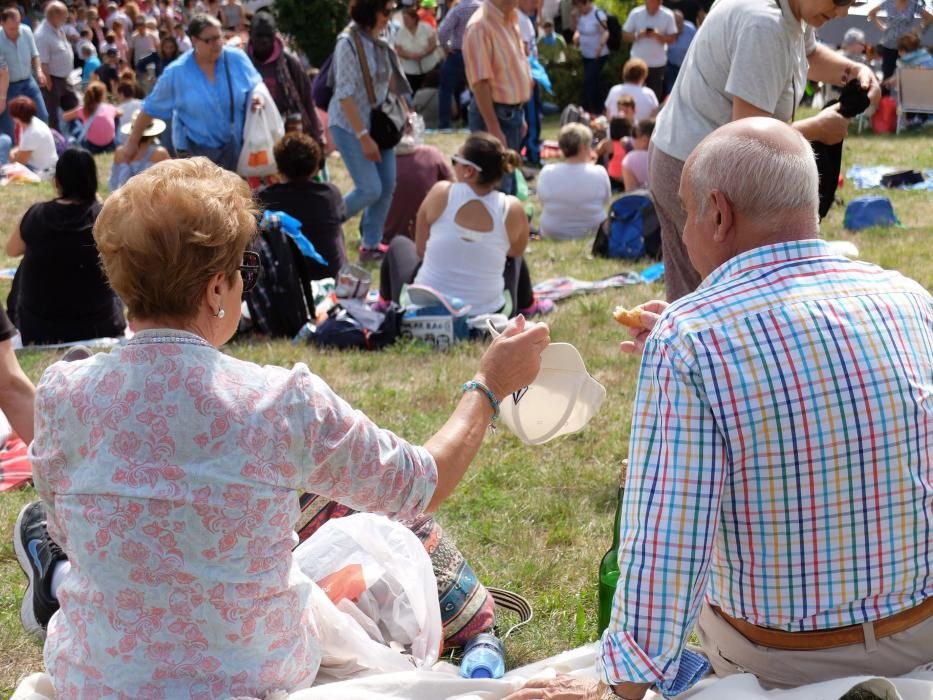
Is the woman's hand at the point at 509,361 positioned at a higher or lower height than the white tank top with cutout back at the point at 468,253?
higher

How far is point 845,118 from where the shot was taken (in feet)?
13.6

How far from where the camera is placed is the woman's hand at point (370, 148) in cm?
801

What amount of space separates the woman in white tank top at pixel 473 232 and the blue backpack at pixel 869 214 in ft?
11.4

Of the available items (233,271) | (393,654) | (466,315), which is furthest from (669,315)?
(466,315)

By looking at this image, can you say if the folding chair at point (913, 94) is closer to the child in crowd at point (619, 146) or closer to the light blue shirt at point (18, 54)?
the child in crowd at point (619, 146)

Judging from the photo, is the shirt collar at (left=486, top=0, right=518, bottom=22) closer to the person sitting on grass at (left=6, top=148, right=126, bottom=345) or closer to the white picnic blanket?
the person sitting on grass at (left=6, top=148, right=126, bottom=345)

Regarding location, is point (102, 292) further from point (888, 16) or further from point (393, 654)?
point (888, 16)

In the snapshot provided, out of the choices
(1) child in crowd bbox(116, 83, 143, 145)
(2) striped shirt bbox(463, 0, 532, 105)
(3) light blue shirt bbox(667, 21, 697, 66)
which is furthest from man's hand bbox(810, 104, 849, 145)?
(3) light blue shirt bbox(667, 21, 697, 66)

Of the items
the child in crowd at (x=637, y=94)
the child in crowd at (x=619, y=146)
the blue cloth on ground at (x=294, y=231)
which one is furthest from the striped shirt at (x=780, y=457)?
the child in crowd at (x=637, y=94)

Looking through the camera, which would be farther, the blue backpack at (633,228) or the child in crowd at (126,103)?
the child in crowd at (126,103)

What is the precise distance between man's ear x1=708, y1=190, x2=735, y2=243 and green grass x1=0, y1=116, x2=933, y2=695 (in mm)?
1430

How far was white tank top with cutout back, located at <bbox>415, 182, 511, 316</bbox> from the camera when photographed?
6.41 m

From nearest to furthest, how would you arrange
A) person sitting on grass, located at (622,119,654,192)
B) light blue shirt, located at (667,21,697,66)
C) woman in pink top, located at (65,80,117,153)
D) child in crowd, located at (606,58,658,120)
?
1. person sitting on grass, located at (622,119,654,192)
2. child in crowd, located at (606,58,658,120)
3. woman in pink top, located at (65,80,117,153)
4. light blue shirt, located at (667,21,697,66)

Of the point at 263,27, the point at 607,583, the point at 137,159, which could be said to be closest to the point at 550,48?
the point at 263,27
